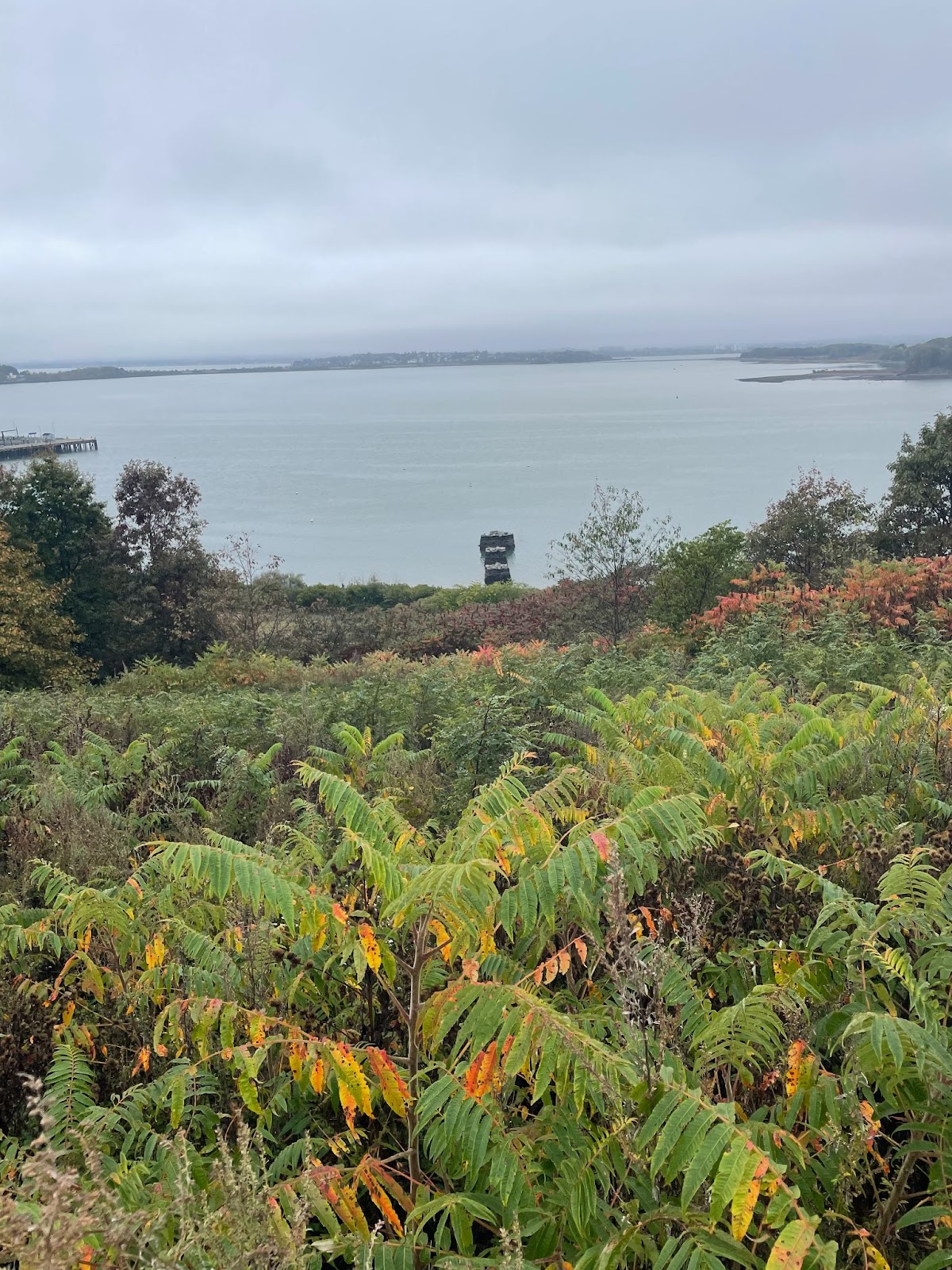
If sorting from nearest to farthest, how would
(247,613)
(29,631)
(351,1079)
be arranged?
(351,1079), (29,631), (247,613)

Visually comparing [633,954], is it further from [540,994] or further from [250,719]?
[250,719]

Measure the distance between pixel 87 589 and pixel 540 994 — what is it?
102 ft

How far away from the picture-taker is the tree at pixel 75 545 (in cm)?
3031

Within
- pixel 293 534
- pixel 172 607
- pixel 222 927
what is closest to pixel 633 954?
pixel 222 927

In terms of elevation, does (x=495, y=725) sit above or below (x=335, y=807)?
below

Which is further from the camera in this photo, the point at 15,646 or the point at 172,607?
the point at 172,607

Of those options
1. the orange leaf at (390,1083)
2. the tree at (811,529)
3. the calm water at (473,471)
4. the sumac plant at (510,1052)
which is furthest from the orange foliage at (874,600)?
the calm water at (473,471)

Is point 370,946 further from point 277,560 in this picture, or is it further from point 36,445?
point 36,445

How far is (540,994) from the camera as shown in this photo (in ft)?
10.7

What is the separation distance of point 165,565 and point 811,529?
22.9 meters

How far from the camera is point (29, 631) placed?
24578mm

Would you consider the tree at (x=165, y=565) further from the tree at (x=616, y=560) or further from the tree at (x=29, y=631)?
the tree at (x=616, y=560)

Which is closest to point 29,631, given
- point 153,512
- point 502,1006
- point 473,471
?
point 153,512

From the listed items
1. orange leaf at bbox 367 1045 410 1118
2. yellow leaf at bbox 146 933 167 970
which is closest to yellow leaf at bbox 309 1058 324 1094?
orange leaf at bbox 367 1045 410 1118
